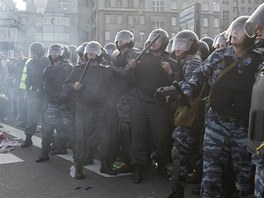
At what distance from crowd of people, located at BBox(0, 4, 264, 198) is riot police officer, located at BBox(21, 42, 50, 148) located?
0.02 metres

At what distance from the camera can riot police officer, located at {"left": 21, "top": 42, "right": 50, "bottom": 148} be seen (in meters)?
7.93

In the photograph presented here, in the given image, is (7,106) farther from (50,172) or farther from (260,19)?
(260,19)

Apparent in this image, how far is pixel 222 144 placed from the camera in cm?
375

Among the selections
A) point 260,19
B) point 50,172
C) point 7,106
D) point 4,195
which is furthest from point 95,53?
point 7,106

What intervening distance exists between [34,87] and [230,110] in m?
5.14

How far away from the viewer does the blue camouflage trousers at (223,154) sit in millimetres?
3711

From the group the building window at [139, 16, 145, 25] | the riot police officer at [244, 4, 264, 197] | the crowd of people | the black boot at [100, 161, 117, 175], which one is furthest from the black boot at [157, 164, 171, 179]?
the building window at [139, 16, 145, 25]

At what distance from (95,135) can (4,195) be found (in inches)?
62.2

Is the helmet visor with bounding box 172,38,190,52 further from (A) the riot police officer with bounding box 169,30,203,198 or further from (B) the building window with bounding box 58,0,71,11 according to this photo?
(B) the building window with bounding box 58,0,71,11

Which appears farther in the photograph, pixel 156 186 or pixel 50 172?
pixel 50 172

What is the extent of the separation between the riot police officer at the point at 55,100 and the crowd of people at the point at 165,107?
2cm

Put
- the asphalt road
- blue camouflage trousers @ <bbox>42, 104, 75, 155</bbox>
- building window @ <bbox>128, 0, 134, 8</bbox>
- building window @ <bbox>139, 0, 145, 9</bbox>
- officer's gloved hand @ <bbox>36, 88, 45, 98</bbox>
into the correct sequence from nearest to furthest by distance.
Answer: the asphalt road < blue camouflage trousers @ <bbox>42, 104, 75, 155</bbox> < officer's gloved hand @ <bbox>36, 88, 45, 98</bbox> < building window @ <bbox>128, 0, 134, 8</bbox> < building window @ <bbox>139, 0, 145, 9</bbox>

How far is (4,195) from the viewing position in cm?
501

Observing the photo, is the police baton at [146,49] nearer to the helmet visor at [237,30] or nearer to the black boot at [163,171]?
the black boot at [163,171]
